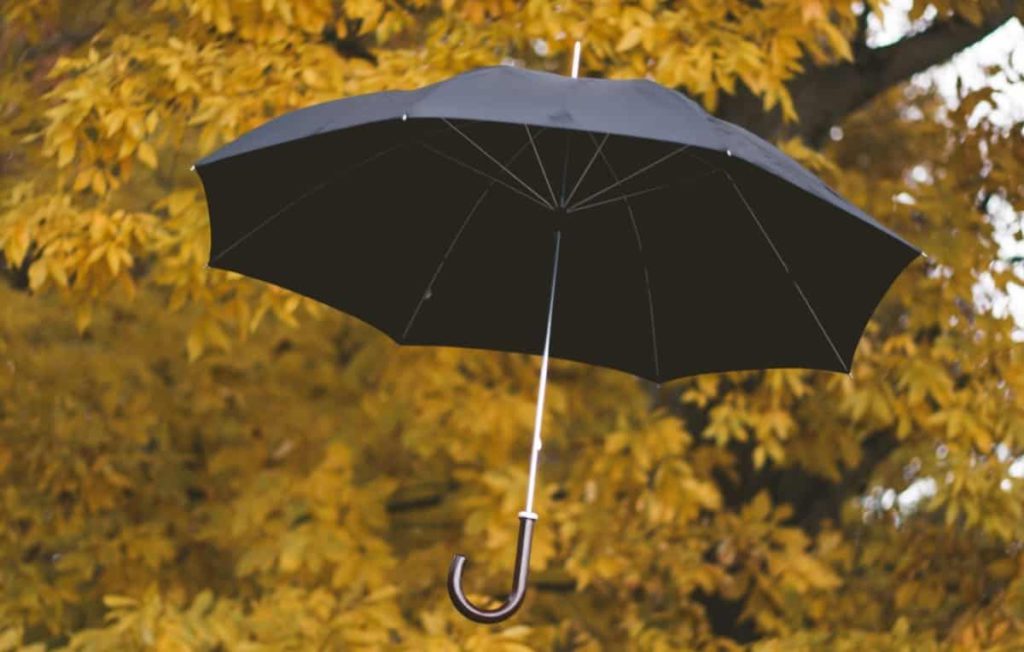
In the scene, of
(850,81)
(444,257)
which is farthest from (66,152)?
(850,81)

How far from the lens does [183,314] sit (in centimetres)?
558

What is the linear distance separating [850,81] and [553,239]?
2747 mm

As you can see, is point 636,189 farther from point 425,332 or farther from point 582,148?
point 425,332

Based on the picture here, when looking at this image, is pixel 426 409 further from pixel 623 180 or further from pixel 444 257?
pixel 623 180

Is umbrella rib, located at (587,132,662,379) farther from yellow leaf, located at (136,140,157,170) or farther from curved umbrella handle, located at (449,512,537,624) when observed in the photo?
yellow leaf, located at (136,140,157,170)

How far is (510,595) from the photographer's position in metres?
2.70

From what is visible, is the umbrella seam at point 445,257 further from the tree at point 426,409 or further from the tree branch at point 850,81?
the tree branch at point 850,81

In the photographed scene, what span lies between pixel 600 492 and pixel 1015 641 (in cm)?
166

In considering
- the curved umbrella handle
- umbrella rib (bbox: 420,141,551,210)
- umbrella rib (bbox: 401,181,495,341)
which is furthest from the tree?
the curved umbrella handle

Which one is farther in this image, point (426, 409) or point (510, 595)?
point (426, 409)

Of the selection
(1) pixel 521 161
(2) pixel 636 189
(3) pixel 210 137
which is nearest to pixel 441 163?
(1) pixel 521 161

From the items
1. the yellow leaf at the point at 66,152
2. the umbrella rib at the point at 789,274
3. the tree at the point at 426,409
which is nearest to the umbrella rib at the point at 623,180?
the umbrella rib at the point at 789,274

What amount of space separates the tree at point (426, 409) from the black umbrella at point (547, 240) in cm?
76

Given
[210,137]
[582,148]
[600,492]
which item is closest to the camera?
[582,148]
